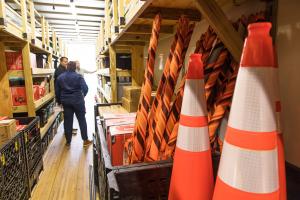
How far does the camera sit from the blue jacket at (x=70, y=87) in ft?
11.8

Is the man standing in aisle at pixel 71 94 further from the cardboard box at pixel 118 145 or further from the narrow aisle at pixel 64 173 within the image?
the cardboard box at pixel 118 145

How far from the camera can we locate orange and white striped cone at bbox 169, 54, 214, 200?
1.79 ft

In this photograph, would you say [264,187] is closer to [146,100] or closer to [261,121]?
[261,121]

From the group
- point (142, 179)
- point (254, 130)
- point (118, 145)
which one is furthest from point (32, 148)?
point (254, 130)

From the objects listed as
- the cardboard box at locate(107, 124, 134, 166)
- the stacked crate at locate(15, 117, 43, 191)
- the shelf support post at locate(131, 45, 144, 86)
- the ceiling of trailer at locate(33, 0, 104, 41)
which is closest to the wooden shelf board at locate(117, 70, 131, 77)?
the shelf support post at locate(131, 45, 144, 86)

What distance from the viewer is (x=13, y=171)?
180 cm

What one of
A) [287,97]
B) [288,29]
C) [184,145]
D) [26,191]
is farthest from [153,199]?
[26,191]

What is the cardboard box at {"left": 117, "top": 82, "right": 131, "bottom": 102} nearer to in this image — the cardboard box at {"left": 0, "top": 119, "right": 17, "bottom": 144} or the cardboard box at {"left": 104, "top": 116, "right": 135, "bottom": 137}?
the cardboard box at {"left": 0, "top": 119, "right": 17, "bottom": 144}

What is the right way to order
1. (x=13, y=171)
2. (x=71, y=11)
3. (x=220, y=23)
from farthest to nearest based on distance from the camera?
(x=71, y=11), (x=13, y=171), (x=220, y=23)

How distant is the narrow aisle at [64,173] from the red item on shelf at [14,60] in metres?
1.40

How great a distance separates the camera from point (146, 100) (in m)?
0.98

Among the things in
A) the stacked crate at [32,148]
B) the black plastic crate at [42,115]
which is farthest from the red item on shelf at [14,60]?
the black plastic crate at [42,115]

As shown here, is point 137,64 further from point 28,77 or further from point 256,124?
point 256,124

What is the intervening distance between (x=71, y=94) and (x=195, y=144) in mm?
3423
